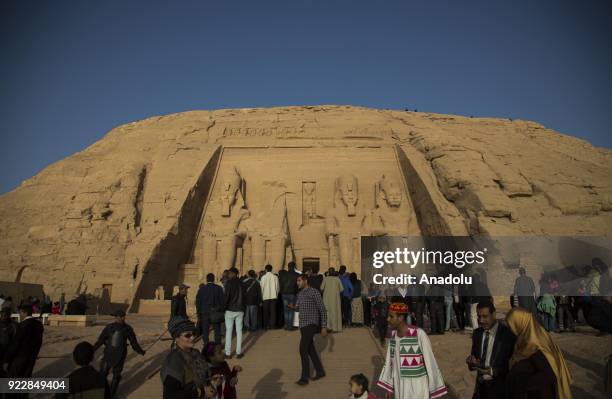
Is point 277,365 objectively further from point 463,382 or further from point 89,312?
point 89,312

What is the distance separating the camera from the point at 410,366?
14.5 feet

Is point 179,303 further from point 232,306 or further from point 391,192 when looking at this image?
point 391,192

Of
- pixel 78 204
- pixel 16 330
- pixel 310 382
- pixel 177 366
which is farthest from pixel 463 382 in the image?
pixel 78 204

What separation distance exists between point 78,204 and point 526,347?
17070 millimetres

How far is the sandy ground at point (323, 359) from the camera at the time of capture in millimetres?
6785

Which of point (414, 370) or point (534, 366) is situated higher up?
point (534, 366)

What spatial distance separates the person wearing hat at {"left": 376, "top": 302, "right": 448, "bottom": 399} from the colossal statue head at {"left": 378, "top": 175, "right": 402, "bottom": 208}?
573 inches

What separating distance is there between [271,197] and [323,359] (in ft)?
38.7

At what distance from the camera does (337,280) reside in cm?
1005

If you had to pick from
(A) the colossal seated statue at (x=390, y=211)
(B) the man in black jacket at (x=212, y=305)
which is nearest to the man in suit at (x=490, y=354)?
(B) the man in black jacket at (x=212, y=305)

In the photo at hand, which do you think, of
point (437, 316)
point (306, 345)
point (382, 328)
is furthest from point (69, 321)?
point (437, 316)

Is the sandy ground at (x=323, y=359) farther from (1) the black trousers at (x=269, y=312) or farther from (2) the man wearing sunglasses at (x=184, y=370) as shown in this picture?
(2) the man wearing sunglasses at (x=184, y=370)

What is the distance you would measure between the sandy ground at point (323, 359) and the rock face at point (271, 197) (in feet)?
20.3

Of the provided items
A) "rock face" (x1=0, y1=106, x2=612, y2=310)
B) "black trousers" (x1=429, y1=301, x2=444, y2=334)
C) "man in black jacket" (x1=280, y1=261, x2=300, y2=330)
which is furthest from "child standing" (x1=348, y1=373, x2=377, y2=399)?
"rock face" (x1=0, y1=106, x2=612, y2=310)
